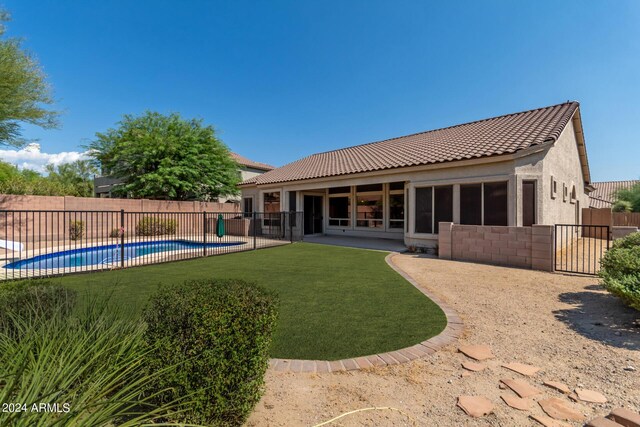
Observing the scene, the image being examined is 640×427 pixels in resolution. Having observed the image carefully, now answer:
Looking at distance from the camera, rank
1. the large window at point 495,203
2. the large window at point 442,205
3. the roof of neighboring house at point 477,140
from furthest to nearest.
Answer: the large window at point 442,205
the roof of neighboring house at point 477,140
the large window at point 495,203

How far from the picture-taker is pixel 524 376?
3.00 meters

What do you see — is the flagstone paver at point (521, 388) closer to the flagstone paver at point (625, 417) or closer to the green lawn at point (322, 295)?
the flagstone paver at point (625, 417)

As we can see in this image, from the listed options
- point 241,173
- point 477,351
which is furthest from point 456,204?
point 241,173

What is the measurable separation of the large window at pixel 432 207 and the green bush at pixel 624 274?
5911 millimetres

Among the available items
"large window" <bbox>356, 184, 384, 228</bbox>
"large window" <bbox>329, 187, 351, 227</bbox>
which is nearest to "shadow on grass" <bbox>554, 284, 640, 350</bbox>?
"large window" <bbox>356, 184, 384, 228</bbox>

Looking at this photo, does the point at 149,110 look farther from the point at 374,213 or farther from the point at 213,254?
the point at 374,213

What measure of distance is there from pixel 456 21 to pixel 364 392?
561 inches

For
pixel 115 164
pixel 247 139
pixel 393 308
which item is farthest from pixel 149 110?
pixel 393 308

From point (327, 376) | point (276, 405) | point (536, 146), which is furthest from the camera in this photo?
point (536, 146)

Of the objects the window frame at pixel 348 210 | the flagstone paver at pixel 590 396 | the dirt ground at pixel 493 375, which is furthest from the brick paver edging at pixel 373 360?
the window frame at pixel 348 210

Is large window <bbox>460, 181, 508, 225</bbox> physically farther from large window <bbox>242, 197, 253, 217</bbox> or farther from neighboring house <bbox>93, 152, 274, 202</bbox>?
neighboring house <bbox>93, 152, 274, 202</bbox>

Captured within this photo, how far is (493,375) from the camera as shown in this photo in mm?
3020

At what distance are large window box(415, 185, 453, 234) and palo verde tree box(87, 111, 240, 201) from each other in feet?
54.7

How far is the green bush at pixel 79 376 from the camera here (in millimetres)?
1427
